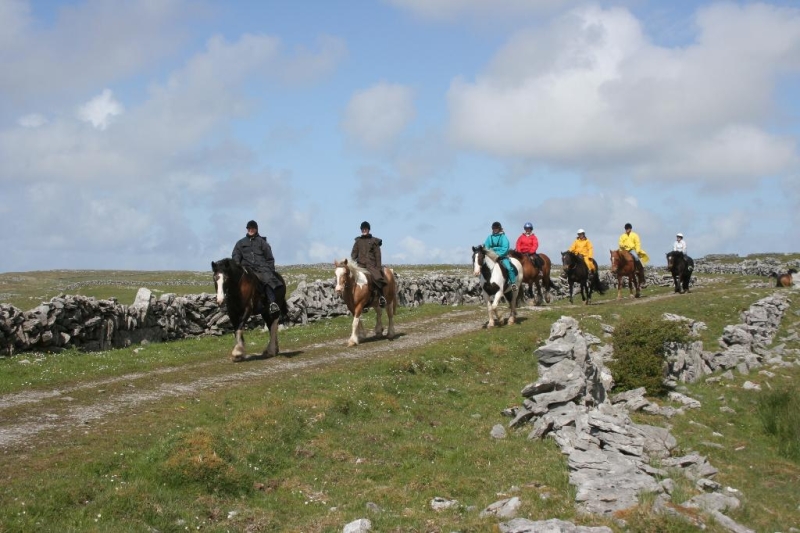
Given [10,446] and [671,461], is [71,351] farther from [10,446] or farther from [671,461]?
[671,461]

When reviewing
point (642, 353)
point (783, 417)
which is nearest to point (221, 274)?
point (642, 353)

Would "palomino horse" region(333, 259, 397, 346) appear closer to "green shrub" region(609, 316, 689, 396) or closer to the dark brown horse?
"green shrub" region(609, 316, 689, 396)

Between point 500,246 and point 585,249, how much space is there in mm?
11477

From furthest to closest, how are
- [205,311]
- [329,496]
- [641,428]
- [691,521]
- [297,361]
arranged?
[205,311] < [297,361] < [641,428] < [329,496] < [691,521]

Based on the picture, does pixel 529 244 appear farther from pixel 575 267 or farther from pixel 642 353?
pixel 642 353

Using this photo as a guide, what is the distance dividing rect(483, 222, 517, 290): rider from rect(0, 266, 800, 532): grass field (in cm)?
503

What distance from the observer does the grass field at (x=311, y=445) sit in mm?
10227

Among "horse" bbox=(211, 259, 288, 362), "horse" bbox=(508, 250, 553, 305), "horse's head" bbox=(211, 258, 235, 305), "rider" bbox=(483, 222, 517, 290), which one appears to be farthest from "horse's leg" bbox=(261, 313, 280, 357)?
"horse" bbox=(508, 250, 553, 305)

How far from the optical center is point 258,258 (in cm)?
2188

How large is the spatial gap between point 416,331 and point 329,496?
1616cm

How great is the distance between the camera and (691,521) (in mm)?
9586

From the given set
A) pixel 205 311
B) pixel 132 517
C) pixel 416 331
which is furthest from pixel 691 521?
pixel 205 311

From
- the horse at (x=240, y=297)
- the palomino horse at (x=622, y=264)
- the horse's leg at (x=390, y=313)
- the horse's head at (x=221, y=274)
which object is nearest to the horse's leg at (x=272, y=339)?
the horse at (x=240, y=297)

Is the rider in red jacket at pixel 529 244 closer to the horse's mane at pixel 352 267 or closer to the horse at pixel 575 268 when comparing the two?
the horse at pixel 575 268
